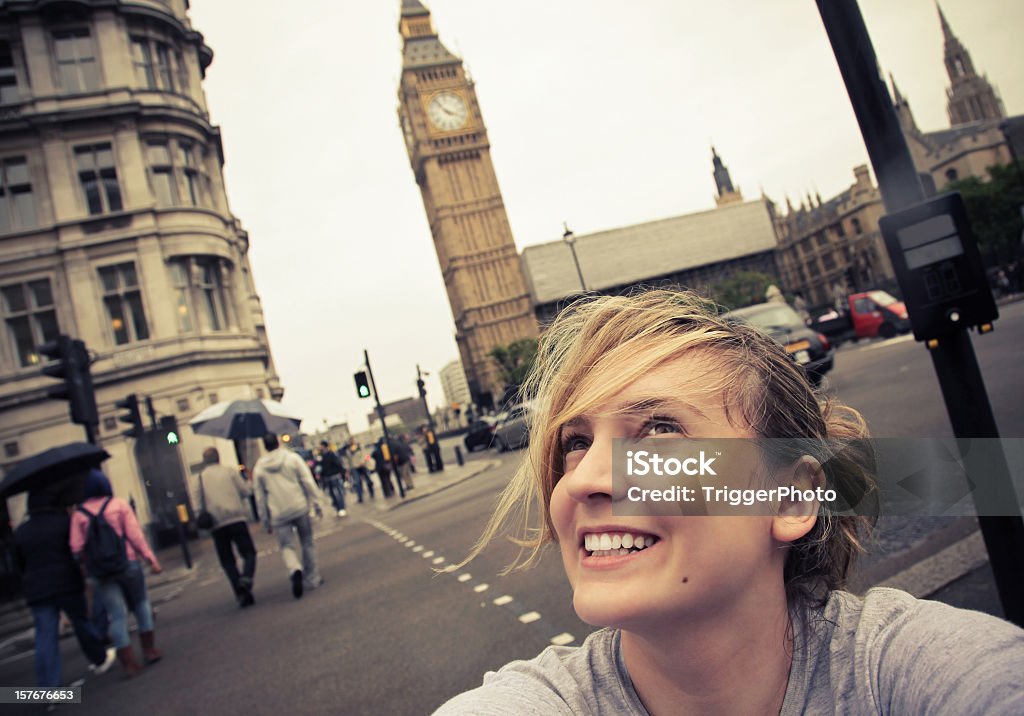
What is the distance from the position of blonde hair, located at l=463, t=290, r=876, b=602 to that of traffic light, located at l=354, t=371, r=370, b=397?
15.4 meters

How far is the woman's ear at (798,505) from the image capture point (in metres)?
1.00

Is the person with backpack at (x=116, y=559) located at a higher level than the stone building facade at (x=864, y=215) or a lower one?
lower

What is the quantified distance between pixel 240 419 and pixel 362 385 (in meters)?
4.96

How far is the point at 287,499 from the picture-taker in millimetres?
6621

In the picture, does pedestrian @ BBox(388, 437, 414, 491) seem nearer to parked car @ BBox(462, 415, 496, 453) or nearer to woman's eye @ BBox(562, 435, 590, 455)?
parked car @ BBox(462, 415, 496, 453)

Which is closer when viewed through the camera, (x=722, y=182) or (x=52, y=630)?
(x=52, y=630)

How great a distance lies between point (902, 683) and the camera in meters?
0.82

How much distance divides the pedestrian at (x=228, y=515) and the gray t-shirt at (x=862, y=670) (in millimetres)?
6647

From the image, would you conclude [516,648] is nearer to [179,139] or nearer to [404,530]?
[404,530]

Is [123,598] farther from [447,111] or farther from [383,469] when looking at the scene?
[447,111]

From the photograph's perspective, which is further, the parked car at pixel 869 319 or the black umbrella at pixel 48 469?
the parked car at pixel 869 319

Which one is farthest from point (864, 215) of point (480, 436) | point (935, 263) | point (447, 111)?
point (935, 263)

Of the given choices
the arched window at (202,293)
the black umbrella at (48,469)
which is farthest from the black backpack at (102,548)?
the arched window at (202,293)

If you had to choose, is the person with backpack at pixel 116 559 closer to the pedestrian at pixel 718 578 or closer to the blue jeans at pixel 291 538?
the blue jeans at pixel 291 538
